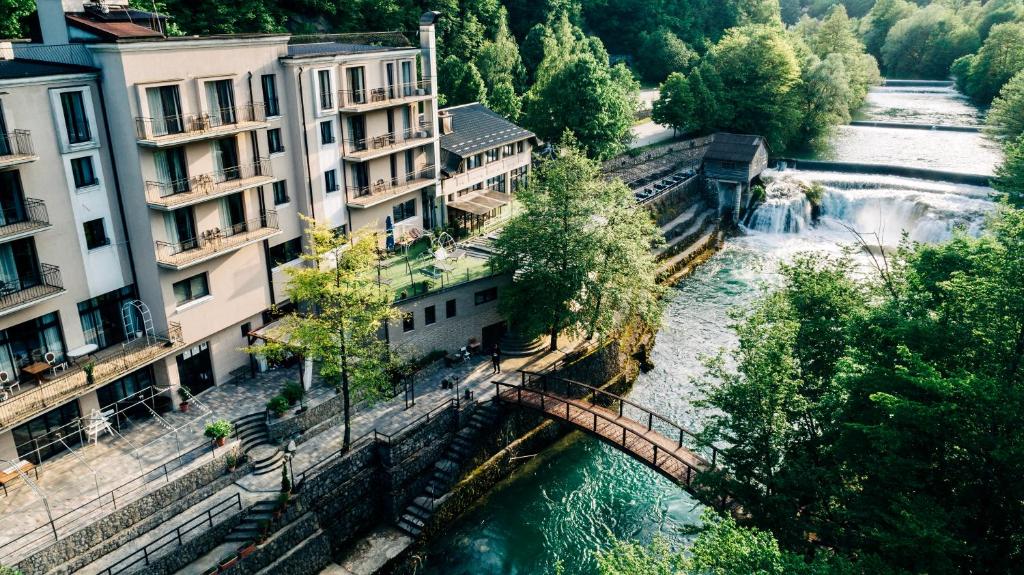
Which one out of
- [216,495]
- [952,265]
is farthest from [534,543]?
[952,265]

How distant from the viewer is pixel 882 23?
14650 cm

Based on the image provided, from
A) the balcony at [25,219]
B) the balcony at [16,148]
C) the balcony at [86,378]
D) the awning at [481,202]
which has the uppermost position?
the balcony at [16,148]

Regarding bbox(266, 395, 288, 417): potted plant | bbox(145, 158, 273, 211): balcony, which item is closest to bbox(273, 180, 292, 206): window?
bbox(145, 158, 273, 211): balcony

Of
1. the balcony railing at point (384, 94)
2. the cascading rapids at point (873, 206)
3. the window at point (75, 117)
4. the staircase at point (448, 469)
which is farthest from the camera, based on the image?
the cascading rapids at point (873, 206)

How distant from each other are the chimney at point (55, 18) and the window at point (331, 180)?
14.1m

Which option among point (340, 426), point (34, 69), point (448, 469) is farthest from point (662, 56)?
point (34, 69)

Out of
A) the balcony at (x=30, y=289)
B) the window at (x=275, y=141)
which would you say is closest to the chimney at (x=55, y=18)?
the window at (x=275, y=141)

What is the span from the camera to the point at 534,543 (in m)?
33.2

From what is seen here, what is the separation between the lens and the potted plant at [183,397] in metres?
34.7

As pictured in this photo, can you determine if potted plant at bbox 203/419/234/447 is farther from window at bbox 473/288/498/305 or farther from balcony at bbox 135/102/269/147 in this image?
window at bbox 473/288/498/305

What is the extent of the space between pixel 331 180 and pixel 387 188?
490cm

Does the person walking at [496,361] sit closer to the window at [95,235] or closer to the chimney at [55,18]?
the window at [95,235]

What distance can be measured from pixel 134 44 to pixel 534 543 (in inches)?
1105

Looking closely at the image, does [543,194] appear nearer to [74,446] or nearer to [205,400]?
[205,400]
